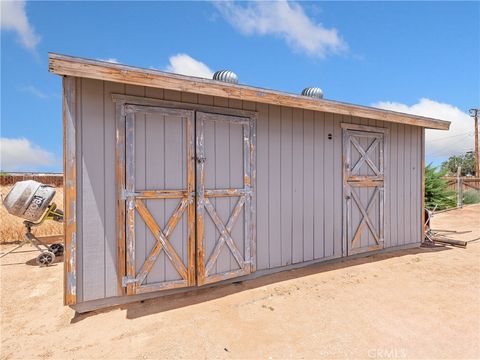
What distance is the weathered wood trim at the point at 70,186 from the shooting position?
2.80 meters

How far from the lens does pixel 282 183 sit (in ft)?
13.6

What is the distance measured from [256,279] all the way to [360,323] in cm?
155

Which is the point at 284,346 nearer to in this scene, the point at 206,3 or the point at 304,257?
the point at 304,257

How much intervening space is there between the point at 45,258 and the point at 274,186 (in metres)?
4.18

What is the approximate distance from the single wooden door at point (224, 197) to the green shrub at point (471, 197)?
1400 cm

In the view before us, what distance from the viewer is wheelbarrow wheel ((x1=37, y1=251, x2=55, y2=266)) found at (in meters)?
4.79

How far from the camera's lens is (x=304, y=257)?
4.38 metres

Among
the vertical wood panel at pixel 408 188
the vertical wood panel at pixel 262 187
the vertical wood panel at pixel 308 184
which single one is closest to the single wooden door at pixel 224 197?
the vertical wood panel at pixel 262 187

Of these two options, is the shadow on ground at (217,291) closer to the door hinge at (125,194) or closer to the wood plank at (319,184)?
the wood plank at (319,184)

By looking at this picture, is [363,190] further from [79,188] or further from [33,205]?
[33,205]

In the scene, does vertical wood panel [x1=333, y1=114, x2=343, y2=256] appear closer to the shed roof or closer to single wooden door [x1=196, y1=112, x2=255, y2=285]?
the shed roof

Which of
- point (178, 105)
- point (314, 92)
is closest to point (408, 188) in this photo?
point (314, 92)

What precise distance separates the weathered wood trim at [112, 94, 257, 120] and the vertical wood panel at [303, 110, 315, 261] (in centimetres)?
102

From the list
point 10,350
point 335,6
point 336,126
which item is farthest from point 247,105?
point 335,6
